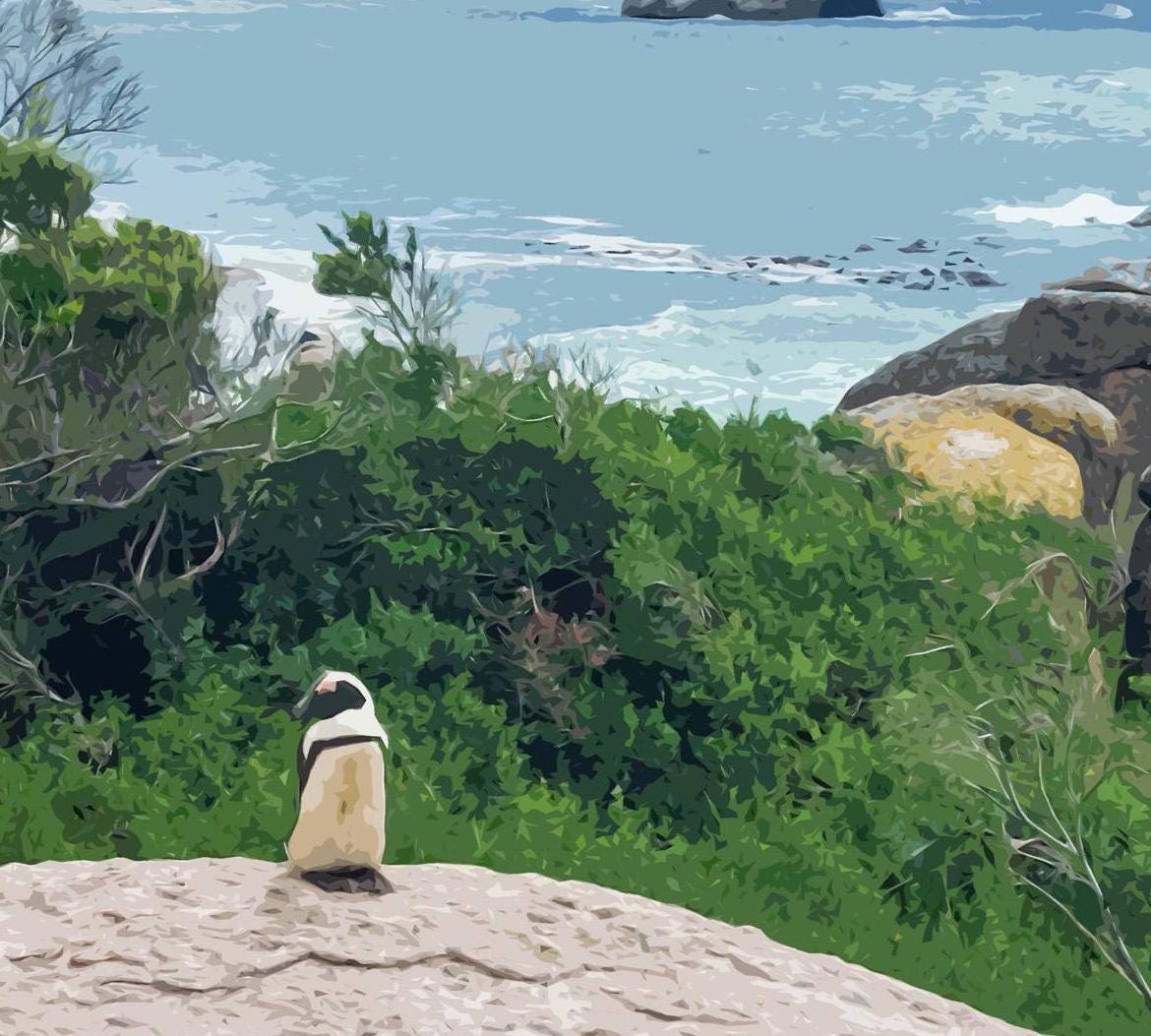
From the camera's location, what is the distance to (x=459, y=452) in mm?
10531

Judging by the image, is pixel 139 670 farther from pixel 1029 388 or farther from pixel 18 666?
pixel 1029 388

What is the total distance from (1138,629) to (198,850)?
615 cm

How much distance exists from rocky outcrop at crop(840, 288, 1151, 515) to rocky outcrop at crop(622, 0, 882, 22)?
88.7 feet

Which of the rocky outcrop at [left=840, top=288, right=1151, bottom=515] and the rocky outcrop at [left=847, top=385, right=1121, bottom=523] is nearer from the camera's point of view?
the rocky outcrop at [left=847, top=385, right=1121, bottom=523]

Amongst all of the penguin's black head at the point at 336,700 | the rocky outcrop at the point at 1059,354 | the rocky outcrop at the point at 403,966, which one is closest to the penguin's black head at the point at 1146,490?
the rocky outcrop at the point at 403,966

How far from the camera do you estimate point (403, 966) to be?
5504 mm

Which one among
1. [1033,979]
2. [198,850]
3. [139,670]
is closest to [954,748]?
[1033,979]

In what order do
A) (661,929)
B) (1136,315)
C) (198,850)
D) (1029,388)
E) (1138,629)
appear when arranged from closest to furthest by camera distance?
(661,929) → (198,850) → (1138,629) → (1029,388) → (1136,315)

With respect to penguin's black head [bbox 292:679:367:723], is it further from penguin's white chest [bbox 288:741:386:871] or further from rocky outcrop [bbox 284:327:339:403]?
rocky outcrop [bbox 284:327:339:403]

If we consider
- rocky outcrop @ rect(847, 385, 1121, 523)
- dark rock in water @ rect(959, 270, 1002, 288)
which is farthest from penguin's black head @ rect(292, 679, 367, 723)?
dark rock in water @ rect(959, 270, 1002, 288)

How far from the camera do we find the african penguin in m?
5.85

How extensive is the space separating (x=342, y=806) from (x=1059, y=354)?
14016 mm

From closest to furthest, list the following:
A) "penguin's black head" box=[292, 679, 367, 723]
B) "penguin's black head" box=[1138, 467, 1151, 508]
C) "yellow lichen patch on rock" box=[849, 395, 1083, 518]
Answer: "penguin's black head" box=[292, 679, 367, 723]
"penguin's black head" box=[1138, 467, 1151, 508]
"yellow lichen patch on rock" box=[849, 395, 1083, 518]

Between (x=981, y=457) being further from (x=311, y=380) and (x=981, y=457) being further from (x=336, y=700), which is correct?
A: (x=336, y=700)
